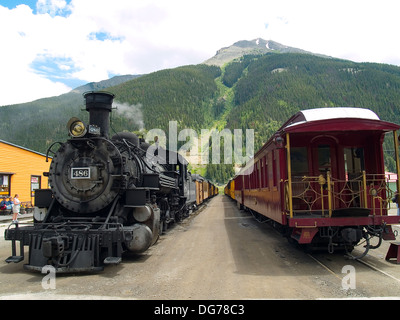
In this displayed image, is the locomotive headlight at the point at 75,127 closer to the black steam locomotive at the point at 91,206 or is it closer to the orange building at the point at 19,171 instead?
the black steam locomotive at the point at 91,206

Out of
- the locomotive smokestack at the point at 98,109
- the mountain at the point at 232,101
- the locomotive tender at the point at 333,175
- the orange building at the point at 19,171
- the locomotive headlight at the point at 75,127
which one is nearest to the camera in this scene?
the locomotive tender at the point at 333,175

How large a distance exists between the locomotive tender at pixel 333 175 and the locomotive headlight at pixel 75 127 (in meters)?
4.24

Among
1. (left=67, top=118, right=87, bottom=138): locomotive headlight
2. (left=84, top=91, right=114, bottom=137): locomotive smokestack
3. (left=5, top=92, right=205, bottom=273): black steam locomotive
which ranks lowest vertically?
(left=5, top=92, right=205, bottom=273): black steam locomotive

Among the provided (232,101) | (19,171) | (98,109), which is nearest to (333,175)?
(98,109)

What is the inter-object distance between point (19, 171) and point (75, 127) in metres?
18.6

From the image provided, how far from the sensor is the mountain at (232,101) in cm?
7175

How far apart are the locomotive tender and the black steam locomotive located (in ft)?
10.0

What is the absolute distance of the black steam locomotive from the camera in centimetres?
617

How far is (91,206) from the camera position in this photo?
7.13m

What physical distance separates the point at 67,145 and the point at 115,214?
6.59 ft

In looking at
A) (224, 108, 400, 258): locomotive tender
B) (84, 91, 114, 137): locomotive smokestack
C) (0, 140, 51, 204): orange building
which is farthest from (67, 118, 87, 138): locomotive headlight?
(0, 140, 51, 204): orange building

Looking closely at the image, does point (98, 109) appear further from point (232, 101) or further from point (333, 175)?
point (232, 101)

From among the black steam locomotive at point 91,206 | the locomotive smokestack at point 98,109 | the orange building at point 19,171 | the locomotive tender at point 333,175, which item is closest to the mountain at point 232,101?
the orange building at point 19,171

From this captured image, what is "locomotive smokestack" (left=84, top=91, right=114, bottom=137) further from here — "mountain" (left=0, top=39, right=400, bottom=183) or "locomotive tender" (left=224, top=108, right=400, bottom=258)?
"mountain" (left=0, top=39, right=400, bottom=183)
